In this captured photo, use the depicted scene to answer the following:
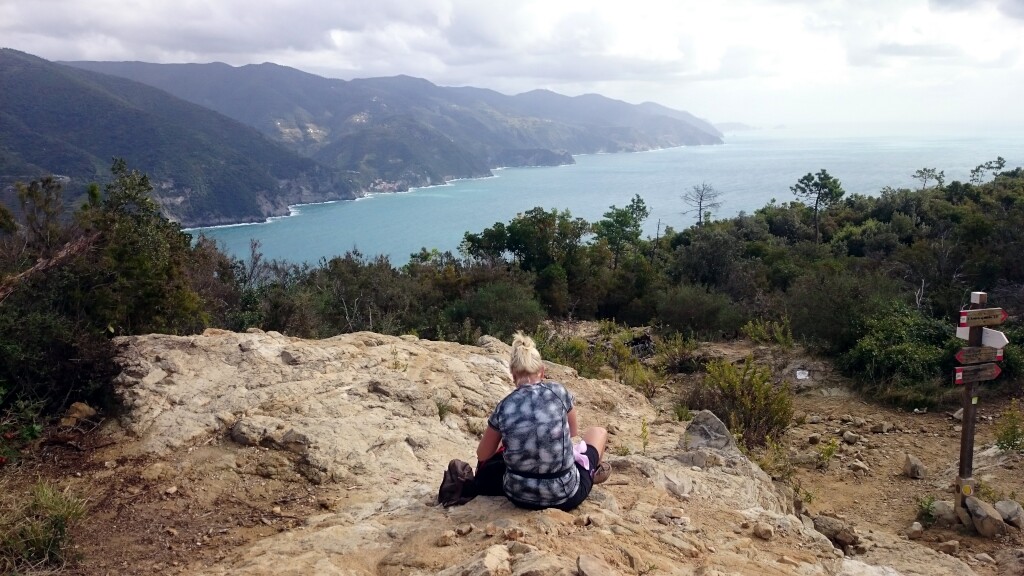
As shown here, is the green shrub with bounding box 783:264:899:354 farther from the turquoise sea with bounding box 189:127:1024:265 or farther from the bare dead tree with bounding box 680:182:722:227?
the turquoise sea with bounding box 189:127:1024:265

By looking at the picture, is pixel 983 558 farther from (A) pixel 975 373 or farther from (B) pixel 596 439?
(B) pixel 596 439

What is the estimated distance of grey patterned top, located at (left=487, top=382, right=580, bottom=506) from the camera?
3965mm

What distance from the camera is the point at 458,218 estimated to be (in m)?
102

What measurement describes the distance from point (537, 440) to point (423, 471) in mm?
2064

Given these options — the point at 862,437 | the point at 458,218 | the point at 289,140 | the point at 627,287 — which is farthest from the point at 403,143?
the point at 862,437

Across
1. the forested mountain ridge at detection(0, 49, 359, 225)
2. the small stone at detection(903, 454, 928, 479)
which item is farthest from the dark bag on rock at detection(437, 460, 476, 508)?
the forested mountain ridge at detection(0, 49, 359, 225)

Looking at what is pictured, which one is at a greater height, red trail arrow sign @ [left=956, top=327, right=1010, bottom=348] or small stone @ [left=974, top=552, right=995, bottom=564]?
red trail arrow sign @ [left=956, top=327, right=1010, bottom=348]

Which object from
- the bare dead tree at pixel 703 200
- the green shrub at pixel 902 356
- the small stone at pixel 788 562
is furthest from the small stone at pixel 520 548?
the bare dead tree at pixel 703 200

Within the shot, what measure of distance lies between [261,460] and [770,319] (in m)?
14.4

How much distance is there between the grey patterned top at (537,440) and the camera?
3965 mm

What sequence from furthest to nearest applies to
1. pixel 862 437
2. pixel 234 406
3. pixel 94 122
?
pixel 94 122 < pixel 862 437 < pixel 234 406

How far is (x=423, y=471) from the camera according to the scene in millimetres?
5691

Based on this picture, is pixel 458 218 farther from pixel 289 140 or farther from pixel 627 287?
pixel 289 140

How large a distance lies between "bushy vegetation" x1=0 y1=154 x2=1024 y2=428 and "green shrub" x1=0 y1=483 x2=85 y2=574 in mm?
1823
